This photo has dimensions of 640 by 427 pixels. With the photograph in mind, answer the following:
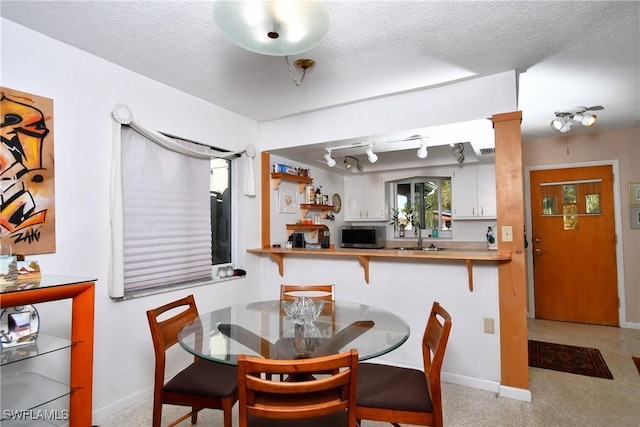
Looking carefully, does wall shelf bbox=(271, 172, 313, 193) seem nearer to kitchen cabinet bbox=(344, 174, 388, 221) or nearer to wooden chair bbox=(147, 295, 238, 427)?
kitchen cabinet bbox=(344, 174, 388, 221)

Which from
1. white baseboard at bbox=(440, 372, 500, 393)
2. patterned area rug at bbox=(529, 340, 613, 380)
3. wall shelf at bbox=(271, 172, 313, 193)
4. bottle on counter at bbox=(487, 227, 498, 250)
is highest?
wall shelf at bbox=(271, 172, 313, 193)

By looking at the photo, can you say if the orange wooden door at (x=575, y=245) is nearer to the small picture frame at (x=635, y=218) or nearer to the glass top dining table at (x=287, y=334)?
the small picture frame at (x=635, y=218)

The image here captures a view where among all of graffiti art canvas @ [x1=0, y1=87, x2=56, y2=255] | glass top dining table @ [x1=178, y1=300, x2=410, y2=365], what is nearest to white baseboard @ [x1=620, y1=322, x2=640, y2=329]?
glass top dining table @ [x1=178, y1=300, x2=410, y2=365]

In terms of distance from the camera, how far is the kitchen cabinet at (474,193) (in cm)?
463

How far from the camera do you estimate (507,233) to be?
2531 millimetres

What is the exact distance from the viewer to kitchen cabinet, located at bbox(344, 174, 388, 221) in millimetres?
5410

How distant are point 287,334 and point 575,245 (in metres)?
4.43

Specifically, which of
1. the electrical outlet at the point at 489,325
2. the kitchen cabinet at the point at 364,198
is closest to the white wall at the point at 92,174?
the electrical outlet at the point at 489,325

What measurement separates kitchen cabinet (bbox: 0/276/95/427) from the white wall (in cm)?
30

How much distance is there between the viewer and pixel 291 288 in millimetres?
2535

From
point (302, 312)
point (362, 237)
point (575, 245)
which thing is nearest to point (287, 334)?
point (302, 312)

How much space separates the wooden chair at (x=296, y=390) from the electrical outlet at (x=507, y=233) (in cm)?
189

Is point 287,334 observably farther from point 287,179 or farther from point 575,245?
point 575,245

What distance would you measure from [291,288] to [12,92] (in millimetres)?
2068
